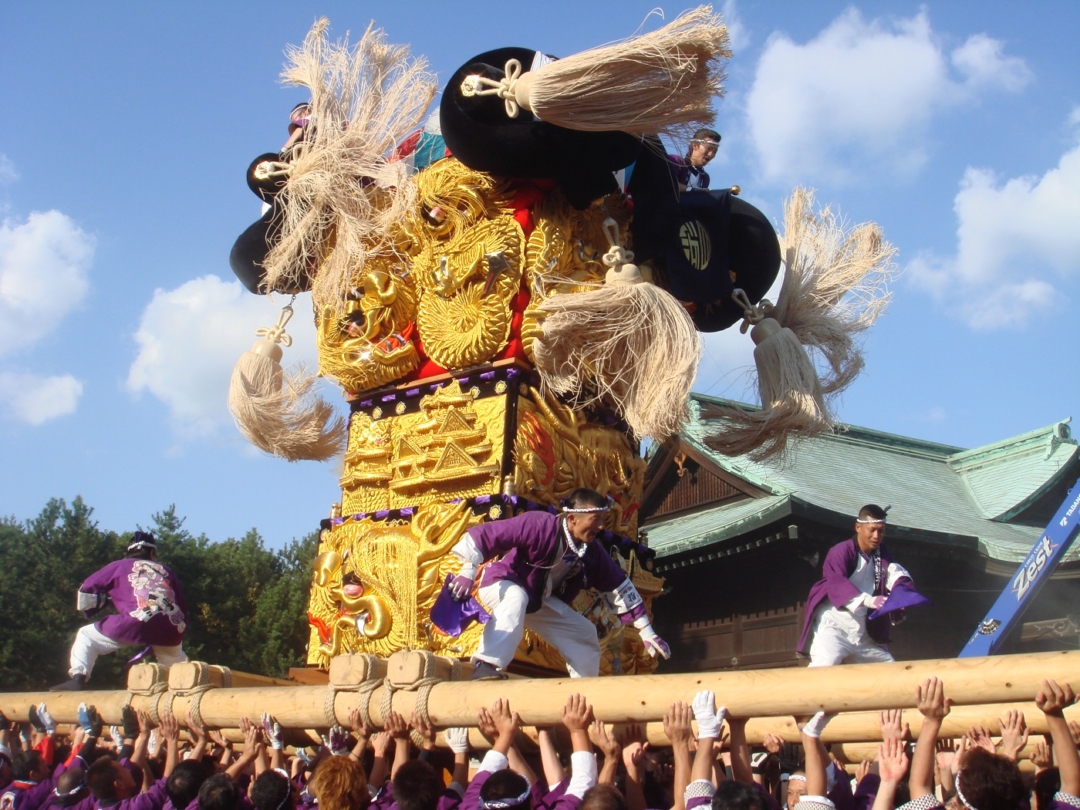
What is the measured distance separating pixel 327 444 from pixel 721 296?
121 inches

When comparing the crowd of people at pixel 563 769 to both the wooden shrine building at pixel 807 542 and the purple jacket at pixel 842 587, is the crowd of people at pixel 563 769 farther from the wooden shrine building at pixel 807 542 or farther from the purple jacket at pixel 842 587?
the wooden shrine building at pixel 807 542

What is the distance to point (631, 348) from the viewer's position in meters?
6.41

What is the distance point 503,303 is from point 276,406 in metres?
1.92

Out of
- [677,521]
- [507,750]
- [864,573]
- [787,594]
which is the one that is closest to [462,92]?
[864,573]

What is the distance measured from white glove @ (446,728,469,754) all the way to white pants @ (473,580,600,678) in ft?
2.02

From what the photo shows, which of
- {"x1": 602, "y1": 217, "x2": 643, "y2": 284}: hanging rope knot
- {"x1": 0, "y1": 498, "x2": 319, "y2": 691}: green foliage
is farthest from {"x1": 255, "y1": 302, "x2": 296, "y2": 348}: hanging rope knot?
{"x1": 0, "y1": 498, "x2": 319, "y2": 691}: green foliage

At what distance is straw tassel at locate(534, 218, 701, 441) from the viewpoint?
6.21 metres

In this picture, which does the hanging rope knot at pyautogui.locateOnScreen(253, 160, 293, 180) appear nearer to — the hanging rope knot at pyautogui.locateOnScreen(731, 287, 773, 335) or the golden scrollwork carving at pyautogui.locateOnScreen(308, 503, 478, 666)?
the golden scrollwork carving at pyautogui.locateOnScreen(308, 503, 478, 666)

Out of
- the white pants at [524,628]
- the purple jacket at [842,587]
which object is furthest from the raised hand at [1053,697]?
the white pants at [524,628]

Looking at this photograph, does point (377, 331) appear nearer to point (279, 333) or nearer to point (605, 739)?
point (279, 333)

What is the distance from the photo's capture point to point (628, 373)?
21.4 ft

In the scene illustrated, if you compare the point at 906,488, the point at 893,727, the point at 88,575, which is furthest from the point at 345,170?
the point at 88,575

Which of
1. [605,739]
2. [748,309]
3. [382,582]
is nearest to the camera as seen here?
[605,739]

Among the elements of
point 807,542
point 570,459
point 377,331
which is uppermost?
point 377,331
